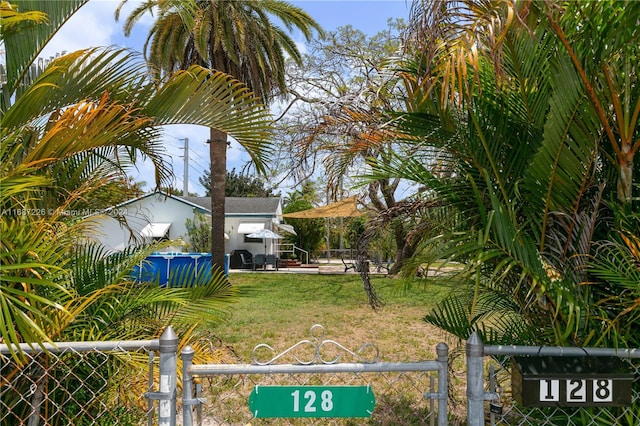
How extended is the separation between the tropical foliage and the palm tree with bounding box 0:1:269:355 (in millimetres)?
1257

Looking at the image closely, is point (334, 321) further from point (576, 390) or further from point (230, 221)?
point (230, 221)

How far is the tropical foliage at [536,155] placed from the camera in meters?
2.04

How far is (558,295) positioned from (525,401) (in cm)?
49

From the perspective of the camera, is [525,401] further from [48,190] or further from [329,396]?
[48,190]

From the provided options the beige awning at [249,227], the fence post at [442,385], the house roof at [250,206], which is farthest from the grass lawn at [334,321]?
the house roof at [250,206]

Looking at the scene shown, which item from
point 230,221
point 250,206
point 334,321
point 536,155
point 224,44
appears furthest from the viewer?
point 250,206

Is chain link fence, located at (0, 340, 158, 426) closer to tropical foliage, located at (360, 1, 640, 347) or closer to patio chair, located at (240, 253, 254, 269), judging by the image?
tropical foliage, located at (360, 1, 640, 347)

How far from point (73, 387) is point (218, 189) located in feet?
33.2

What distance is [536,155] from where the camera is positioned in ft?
7.73

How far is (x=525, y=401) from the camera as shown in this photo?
181 cm

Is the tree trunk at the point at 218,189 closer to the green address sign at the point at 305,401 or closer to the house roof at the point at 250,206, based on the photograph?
the green address sign at the point at 305,401

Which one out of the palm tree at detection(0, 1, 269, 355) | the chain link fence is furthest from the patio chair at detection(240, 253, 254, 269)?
the chain link fence

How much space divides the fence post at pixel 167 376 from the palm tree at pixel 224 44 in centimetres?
1060

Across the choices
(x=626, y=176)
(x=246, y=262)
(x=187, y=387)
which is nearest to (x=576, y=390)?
(x=626, y=176)
